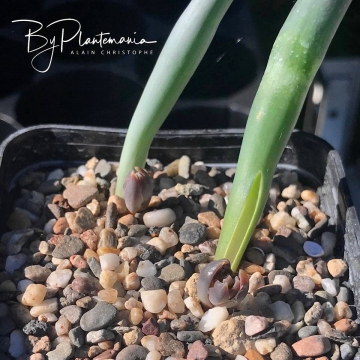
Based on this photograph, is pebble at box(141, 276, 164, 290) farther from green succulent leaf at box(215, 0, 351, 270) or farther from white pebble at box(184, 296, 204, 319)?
green succulent leaf at box(215, 0, 351, 270)

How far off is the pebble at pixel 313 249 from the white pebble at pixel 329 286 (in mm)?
50

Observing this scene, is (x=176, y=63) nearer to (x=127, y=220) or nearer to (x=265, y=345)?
(x=127, y=220)

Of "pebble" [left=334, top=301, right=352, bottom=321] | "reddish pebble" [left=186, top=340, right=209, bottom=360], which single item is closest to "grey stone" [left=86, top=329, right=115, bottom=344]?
"reddish pebble" [left=186, top=340, right=209, bottom=360]

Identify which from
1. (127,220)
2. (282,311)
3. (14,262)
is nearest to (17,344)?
(14,262)

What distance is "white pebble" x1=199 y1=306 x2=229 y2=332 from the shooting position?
0.65 metres

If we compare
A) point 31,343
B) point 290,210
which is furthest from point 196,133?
point 31,343

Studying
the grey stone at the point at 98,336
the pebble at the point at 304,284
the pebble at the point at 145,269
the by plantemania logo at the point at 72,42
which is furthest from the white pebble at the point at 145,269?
the by plantemania logo at the point at 72,42

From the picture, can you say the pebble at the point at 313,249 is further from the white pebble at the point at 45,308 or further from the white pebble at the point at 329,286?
the white pebble at the point at 45,308

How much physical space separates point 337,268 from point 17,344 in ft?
1.51

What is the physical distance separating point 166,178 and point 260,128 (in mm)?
337

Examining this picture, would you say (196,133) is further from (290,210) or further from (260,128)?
(260,128)

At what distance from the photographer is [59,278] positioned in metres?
0.70

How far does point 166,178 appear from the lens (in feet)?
2.87

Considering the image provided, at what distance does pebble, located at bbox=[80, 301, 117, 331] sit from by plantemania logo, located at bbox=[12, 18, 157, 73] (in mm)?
423
